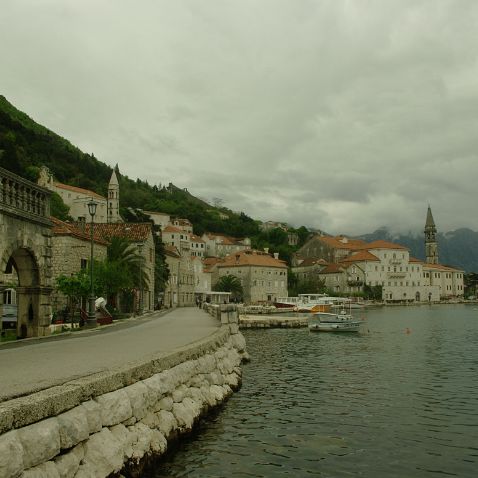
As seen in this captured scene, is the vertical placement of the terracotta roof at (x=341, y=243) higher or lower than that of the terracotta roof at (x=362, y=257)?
higher

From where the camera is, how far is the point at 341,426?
47.1ft

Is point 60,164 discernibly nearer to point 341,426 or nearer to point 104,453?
point 341,426

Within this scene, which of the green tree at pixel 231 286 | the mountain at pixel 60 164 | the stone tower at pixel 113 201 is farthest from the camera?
the green tree at pixel 231 286

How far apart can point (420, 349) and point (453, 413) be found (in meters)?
20.1

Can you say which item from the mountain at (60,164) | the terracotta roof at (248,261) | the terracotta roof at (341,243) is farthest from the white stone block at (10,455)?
the terracotta roof at (341,243)

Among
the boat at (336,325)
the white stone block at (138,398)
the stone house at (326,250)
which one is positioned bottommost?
the boat at (336,325)

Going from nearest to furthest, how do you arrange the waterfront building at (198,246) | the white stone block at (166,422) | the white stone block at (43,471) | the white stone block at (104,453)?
the white stone block at (43,471), the white stone block at (104,453), the white stone block at (166,422), the waterfront building at (198,246)

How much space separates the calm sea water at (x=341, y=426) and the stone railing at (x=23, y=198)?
975 centimetres

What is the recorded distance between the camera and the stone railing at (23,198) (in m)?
18.2

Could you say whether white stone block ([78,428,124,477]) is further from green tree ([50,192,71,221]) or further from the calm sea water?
green tree ([50,192,71,221])

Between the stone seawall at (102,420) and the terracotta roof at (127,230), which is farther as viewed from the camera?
the terracotta roof at (127,230)

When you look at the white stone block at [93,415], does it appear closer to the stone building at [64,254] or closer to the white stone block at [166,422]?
the white stone block at [166,422]

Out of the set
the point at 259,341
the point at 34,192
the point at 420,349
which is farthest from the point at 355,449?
the point at 259,341

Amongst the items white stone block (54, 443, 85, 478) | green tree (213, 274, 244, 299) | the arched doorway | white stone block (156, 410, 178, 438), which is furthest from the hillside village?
white stone block (54, 443, 85, 478)
